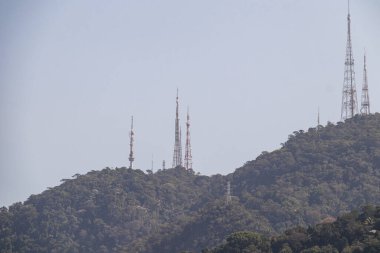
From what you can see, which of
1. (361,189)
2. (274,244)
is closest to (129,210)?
(361,189)

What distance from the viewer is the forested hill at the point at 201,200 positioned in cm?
11694

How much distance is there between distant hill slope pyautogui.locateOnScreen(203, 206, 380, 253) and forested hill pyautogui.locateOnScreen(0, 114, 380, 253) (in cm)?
2580

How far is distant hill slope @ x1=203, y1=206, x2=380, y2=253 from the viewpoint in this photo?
75.8 m

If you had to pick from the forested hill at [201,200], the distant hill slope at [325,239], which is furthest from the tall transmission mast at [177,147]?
the distant hill slope at [325,239]

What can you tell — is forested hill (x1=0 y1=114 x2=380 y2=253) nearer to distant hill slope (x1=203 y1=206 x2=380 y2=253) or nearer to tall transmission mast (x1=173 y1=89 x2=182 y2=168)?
tall transmission mast (x1=173 y1=89 x2=182 y2=168)

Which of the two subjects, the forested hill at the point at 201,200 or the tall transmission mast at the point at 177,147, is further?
the tall transmission mast at the point at 177,147

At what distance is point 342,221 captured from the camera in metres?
80.1

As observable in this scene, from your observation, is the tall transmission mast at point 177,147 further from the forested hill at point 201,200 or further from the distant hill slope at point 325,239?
the distant hill slope at point 325,239

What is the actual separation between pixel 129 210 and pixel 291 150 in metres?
19.3

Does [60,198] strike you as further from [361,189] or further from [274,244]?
[274,244]

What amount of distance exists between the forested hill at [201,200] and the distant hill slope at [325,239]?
25.8 meters

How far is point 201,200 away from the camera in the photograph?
142 m

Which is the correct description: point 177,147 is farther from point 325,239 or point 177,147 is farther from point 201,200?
point 325,239

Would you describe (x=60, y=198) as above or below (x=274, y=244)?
above
